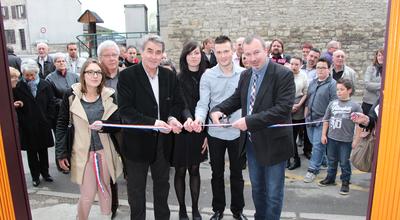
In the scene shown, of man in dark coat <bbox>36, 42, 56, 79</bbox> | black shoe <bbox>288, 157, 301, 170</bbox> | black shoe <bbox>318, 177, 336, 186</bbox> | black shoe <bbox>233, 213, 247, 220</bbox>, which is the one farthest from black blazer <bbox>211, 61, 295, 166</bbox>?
man in dark coat <bbox>36, 42, 56, 79</bbox>

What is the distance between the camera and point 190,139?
12.9 feet

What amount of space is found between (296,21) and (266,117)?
12.0 metres

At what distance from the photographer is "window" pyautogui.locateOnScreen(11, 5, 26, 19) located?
43.0 metres

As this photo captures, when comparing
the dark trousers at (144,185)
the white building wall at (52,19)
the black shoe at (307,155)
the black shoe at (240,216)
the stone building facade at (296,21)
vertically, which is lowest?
the black shoe at (307,155)

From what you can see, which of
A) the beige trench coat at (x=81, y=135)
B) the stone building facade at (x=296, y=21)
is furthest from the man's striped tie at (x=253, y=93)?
the stone building facade at (x=296, y=21)

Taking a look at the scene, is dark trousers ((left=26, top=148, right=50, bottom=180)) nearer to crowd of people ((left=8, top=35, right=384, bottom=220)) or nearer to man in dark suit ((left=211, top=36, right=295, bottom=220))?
crowd of people ((left=8, top=35, right=384, bottom=220))

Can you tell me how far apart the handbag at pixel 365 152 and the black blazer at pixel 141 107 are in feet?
6.67

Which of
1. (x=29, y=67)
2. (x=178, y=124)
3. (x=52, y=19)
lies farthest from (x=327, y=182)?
(x=52, y=19)

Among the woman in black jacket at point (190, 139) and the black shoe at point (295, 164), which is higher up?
the woman in black jacket at point (190, 139)

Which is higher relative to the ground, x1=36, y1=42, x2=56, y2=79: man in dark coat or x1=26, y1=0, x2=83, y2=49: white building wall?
x1=26, y1=0, x2=83, y2=49: white building wall

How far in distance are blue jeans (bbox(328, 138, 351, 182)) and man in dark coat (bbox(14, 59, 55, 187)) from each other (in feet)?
13.7

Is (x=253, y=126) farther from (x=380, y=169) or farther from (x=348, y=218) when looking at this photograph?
(x=348, y=218)

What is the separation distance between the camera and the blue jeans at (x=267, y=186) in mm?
3322

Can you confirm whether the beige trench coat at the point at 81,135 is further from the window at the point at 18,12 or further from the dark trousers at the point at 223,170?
the window at the point at 18,12
